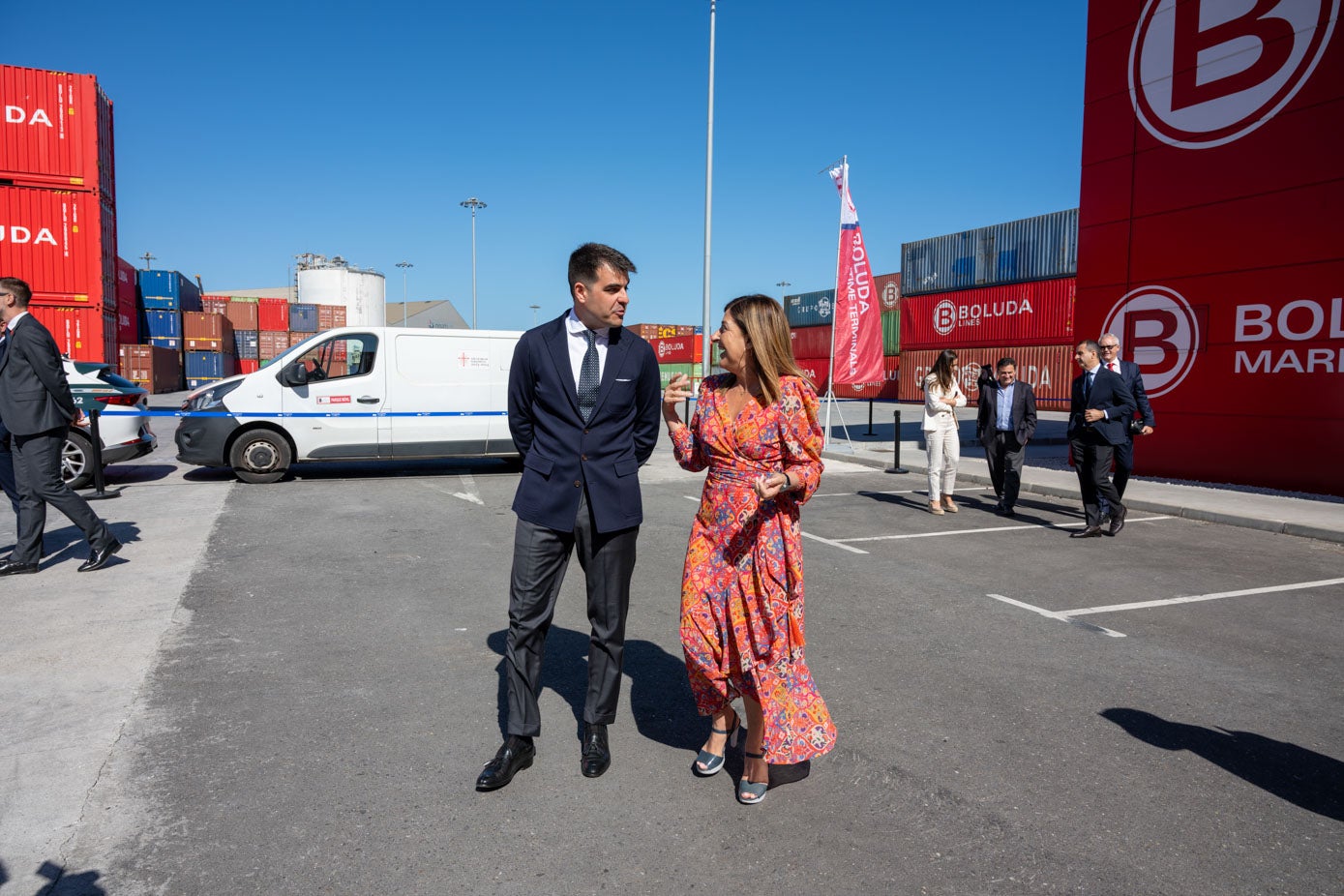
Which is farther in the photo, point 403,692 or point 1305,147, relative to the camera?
point 1305,147

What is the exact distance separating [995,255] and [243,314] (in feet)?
127

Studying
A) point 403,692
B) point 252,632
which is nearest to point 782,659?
point 403,692

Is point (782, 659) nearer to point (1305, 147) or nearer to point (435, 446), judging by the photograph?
point (435, 446)

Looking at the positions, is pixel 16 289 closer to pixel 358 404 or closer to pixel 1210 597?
pixel 358 404

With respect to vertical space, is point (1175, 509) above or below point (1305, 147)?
below

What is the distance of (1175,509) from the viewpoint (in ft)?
30.2

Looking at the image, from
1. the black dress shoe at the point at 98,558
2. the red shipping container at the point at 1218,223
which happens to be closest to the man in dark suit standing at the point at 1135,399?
the red shipping container at the point at 1218,223

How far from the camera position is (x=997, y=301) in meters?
33.6

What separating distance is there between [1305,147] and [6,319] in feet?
42.3

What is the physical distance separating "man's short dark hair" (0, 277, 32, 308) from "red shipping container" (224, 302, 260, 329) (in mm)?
45603

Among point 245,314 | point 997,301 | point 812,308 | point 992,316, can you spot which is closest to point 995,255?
point 997,301

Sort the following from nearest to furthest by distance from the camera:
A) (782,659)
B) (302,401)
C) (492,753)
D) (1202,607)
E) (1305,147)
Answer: (782,659) → (492,753) → (1202,607) → (1305,147) → (302,401)

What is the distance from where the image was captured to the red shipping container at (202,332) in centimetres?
3988

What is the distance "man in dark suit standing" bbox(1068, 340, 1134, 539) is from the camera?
7.79 metres
